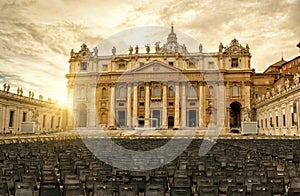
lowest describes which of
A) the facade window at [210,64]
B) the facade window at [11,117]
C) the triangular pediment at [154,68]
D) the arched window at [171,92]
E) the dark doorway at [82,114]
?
the facade window at [11,117]

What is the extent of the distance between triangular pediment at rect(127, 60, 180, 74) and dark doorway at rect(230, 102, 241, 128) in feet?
51.8

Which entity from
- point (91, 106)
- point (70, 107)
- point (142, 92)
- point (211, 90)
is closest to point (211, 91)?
point (211, 90)

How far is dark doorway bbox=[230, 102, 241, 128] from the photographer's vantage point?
236 feet

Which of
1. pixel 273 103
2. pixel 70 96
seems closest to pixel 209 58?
pixel 273 103

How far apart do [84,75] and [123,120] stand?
49.2ft

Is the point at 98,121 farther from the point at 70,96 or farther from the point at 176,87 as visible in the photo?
the point at 176,87

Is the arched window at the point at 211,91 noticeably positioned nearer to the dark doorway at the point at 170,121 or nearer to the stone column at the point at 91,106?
the dark doorway at the point at 170,121

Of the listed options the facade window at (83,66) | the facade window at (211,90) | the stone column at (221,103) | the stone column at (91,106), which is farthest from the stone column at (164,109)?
the facade window at (83,66)

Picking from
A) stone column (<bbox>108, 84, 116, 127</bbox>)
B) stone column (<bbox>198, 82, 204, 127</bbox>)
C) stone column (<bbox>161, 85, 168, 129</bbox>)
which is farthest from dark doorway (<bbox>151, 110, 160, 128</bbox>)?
stone column (<bbox>198, 82, 204, 127</bbox>)

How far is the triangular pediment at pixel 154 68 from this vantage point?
70000 mm

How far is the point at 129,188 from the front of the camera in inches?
289

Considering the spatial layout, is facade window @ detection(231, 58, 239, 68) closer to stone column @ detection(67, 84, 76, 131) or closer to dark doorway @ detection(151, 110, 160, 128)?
dark doorway @ detection(151, 110, 160, 128)

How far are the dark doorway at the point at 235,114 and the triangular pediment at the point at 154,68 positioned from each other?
15792mm

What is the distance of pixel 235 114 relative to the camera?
241 feet
